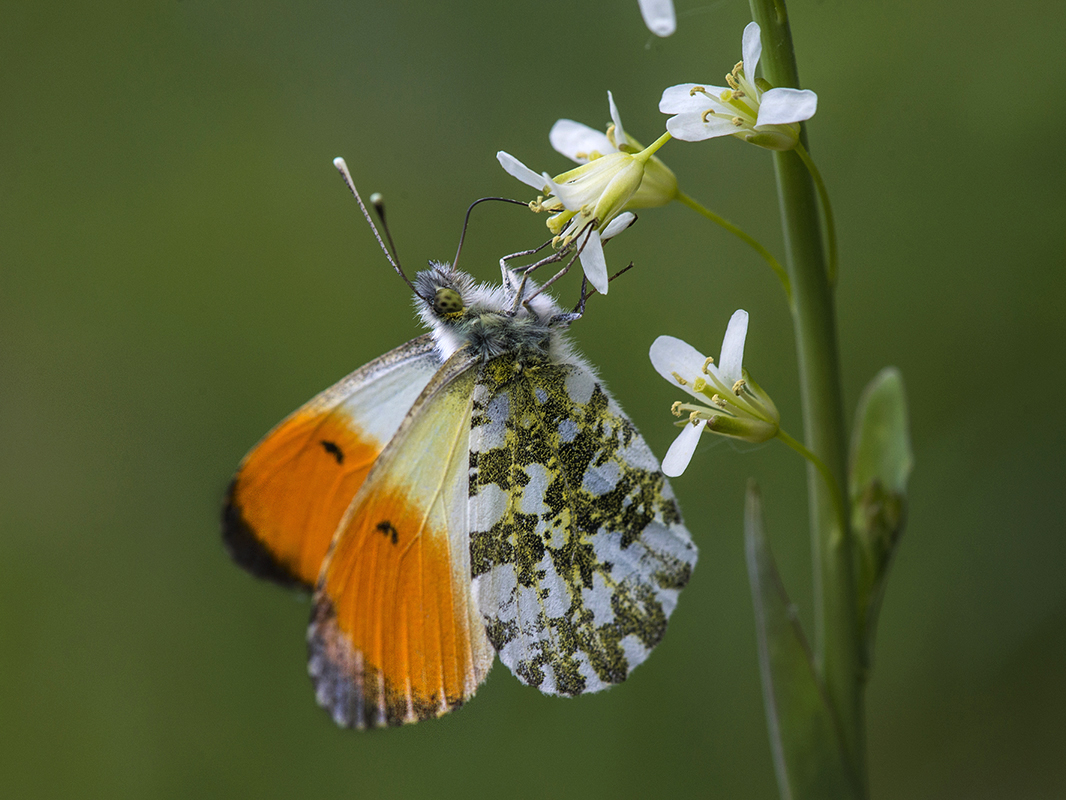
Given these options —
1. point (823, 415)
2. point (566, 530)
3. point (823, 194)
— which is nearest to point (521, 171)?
point (823, 194)

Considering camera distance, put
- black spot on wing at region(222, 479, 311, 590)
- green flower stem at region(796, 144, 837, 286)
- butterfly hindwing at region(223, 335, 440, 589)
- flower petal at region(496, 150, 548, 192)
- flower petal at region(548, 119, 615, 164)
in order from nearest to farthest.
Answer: green flower stem at region(796, 144, 837, 286)
flower petal at region(496, 150, 548, 192)
flower petal at region(548, 119, 615, 164)
butterfly hindwing at region(223, 335, 440, 589)
black spot on wing at region(222, 479, 311, 590)

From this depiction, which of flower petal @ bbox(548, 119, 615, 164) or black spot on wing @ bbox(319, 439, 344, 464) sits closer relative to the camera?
flower petal @ bbox(548, 119, 615, 164)

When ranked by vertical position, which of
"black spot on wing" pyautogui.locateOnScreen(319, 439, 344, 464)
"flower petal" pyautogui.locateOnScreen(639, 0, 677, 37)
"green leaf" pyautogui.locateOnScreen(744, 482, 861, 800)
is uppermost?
"flower petal" pyautogui.locateOnScreen(639, 0, 677, 37)

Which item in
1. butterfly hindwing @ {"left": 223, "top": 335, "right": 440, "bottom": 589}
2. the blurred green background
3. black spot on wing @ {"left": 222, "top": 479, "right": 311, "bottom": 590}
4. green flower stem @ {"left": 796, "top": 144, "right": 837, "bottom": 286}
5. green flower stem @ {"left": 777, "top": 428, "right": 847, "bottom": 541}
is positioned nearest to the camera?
green flower stem @ {"left": 796, "top": 144, "right": 837, "bottom": 286}

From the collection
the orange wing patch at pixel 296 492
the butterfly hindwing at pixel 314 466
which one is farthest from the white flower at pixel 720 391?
the orange wing patch at pixel 296 492

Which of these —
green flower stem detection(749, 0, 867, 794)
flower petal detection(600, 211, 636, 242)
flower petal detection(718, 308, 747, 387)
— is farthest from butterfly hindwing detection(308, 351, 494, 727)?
green flower stem detection(749, 0, 867, 794)

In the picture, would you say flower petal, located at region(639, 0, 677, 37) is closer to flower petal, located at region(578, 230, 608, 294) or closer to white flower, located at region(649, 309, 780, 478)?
flower petal, located at region(578, 230, 608, 294)

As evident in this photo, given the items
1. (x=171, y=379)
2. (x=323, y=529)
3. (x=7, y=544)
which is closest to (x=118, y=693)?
(x=7, y=544)
